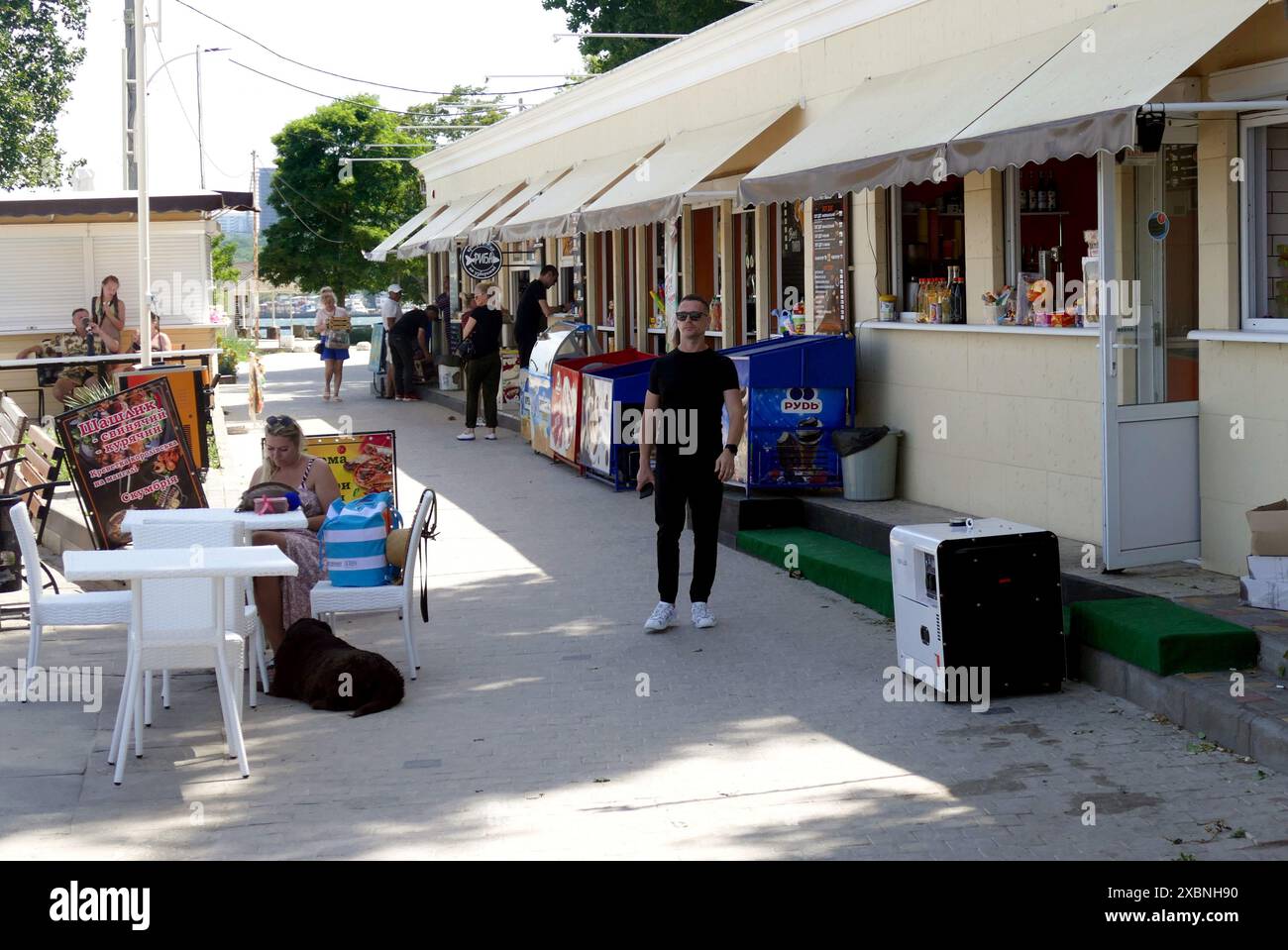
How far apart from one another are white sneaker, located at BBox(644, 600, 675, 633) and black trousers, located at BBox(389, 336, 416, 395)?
55.5ft

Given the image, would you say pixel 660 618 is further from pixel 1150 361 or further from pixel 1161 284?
pixel 1161 284

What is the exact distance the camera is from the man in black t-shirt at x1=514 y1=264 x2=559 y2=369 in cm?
1944

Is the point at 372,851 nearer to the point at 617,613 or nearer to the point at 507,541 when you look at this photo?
the point at 617,613

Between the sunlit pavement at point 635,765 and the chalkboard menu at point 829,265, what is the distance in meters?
4.07

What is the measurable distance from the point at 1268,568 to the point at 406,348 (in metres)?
19.1

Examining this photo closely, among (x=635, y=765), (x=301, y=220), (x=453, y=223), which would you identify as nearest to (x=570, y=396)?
(x=635, y=765)

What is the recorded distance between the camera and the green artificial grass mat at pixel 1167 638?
21.7 feet

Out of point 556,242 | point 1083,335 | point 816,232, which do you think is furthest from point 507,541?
point 556,242

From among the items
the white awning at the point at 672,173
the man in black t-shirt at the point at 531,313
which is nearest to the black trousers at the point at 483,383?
the man in black t-shirt at the point at 531,313

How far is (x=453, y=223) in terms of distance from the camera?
25703 mm

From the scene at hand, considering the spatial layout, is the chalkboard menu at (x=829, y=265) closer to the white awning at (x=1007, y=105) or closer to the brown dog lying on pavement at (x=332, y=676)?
the white awning at (x=1007, y=105)

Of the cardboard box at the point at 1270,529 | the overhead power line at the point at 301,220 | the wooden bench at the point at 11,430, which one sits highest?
the overhead power line at the point at 301,220

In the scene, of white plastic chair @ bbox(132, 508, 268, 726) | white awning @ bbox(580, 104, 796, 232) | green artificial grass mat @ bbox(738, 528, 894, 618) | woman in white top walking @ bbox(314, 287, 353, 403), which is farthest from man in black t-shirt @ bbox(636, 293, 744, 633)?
woman in white top walking @ bbox(314, 287, 353, 403)
